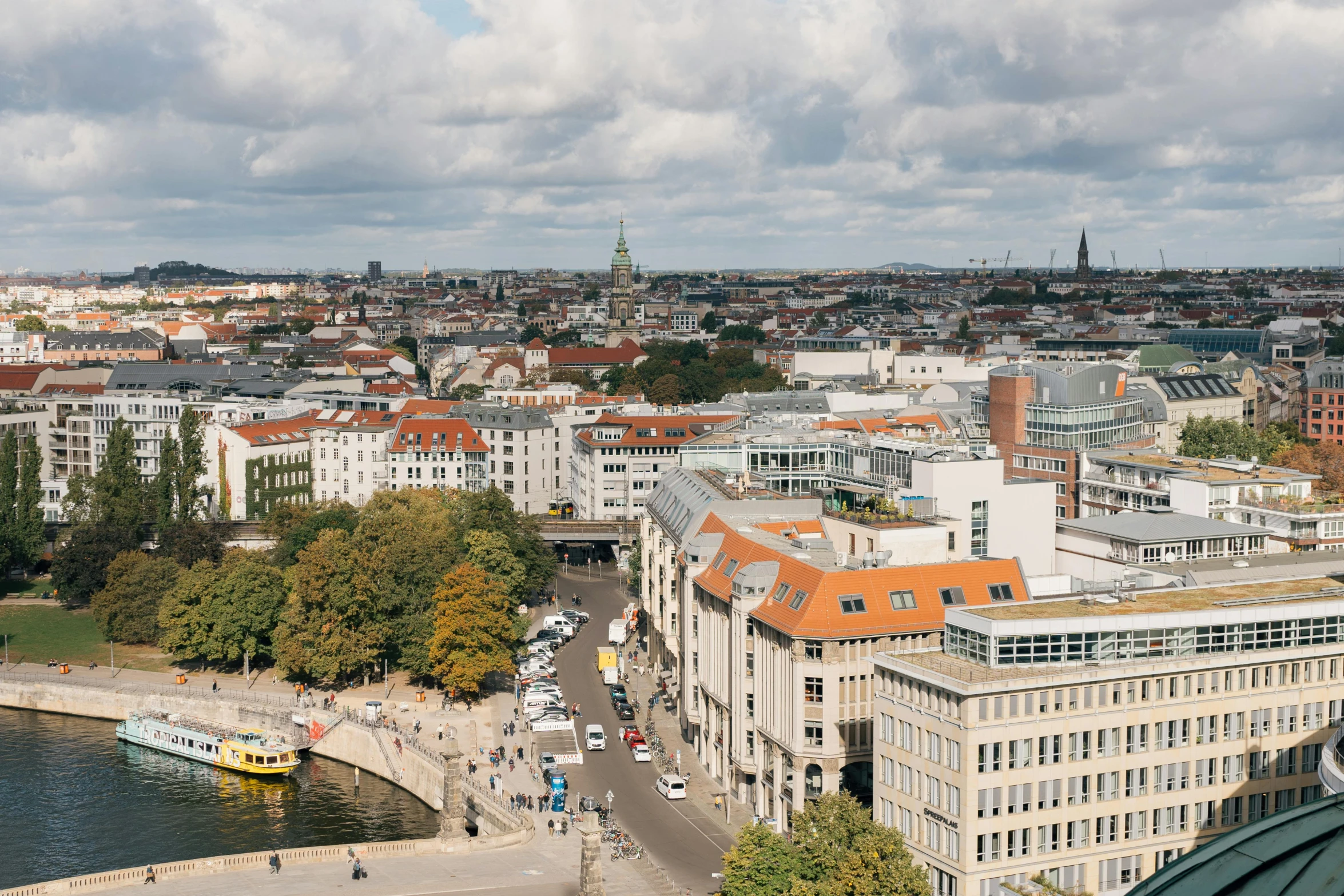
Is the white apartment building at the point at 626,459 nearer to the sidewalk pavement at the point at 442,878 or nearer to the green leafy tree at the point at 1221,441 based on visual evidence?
the green leafy tree at the point at 1221,441

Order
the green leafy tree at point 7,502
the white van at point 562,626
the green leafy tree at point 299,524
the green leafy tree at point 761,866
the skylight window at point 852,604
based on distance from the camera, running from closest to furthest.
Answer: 1. the green leafy tree at point 761,866
2. the skylight window at point 852,604
3. the white van at point 562,626
4. the green leafy tree at point 299,524
5. the green leafy tree at point 7,502

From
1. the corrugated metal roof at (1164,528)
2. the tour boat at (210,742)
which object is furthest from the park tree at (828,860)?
the tour boat at (210,742)

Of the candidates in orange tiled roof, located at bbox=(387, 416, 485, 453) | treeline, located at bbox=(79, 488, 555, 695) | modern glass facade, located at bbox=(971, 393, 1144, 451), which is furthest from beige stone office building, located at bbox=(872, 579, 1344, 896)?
orange tiled roof, located at bbox=(387, 416, 485, 453)

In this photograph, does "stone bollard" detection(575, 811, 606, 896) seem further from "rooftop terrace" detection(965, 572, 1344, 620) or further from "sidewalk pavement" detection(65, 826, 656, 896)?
"rooftop terrace" detection(965, 572, 1344, 620)

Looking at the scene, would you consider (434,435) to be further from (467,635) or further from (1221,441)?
(1221,441)

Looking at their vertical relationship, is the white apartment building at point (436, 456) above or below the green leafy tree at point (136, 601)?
above

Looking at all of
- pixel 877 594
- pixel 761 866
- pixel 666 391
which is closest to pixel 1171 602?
pixel 877 594
